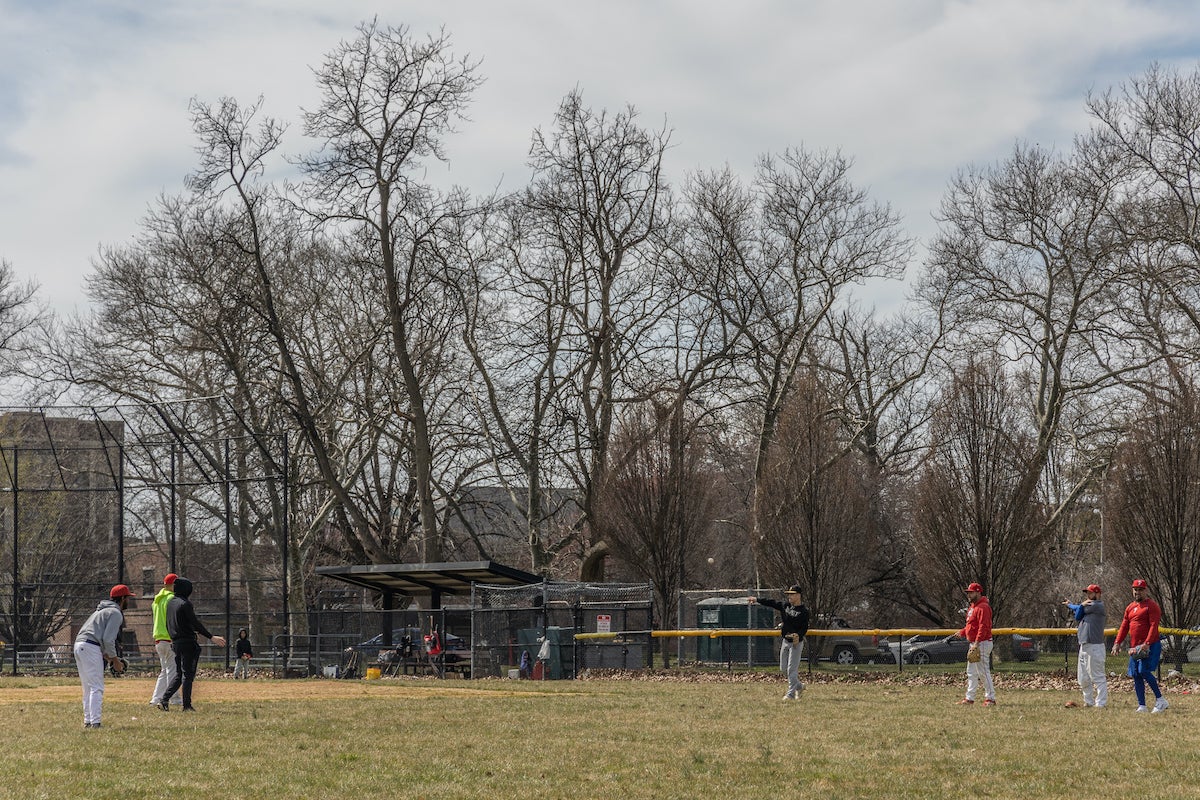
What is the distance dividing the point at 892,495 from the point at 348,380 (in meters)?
20.3

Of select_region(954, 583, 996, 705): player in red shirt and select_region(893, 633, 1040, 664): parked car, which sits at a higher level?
select_region(954, 583, 996, 705): player in red shirt

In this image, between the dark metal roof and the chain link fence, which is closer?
the chain link fence

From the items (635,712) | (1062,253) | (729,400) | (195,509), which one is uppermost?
(1062,253)

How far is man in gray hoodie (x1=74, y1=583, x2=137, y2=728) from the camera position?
15.4m

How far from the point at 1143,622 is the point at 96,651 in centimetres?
1324

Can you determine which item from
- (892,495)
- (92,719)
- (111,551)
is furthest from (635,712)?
(111,551)

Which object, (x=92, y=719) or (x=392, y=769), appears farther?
(x=92, y=719)

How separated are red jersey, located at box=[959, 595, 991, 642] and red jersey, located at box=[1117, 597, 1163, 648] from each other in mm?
2138

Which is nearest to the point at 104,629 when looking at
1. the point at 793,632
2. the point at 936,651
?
the point at 793,632

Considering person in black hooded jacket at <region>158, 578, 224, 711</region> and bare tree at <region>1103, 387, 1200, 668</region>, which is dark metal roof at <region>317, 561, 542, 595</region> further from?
person in black hooded jacket at <region>158, 578, 224, 711</region>

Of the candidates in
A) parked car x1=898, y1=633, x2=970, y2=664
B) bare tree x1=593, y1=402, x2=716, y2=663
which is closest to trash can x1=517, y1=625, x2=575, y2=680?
bare tree x1=593, y1=402, x2=716, y2=663

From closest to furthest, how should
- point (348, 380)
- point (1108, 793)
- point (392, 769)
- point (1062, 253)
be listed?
point (1108, 793) < point (392, 769) < point (1062, 253) < point (348, 380)

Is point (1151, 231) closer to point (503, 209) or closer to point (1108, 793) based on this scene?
point (503, 209)

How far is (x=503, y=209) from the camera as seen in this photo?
138ft
